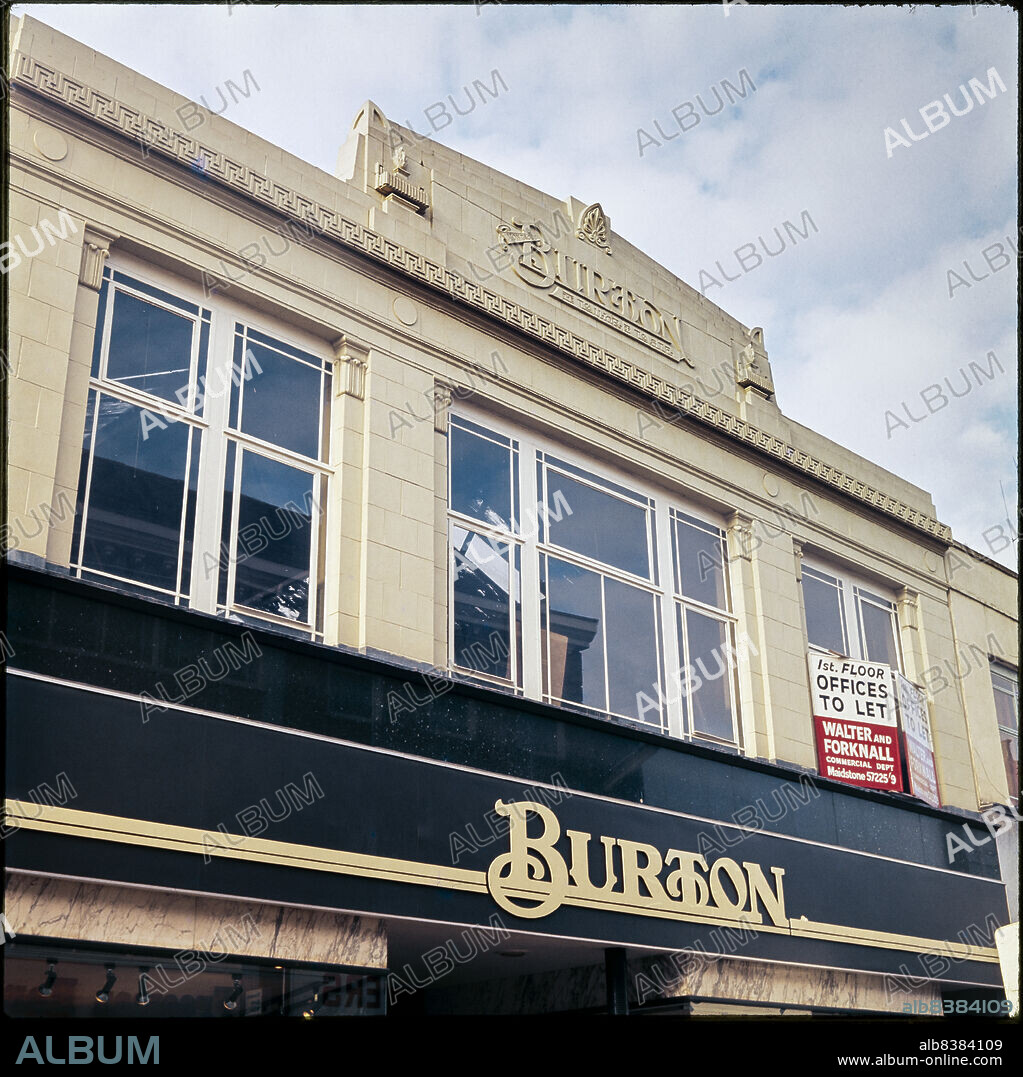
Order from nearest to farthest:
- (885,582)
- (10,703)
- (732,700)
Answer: (10,703), (732,700), (885,582)

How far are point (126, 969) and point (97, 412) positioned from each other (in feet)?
15.9

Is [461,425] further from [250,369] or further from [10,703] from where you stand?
[10,703]

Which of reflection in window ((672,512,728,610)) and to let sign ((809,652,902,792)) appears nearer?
reflection in window ((672,512,728,610))

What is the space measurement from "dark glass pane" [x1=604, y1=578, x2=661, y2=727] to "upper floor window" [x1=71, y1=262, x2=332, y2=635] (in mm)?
3982

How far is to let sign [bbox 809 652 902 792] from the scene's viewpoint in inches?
659

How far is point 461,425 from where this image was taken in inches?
566

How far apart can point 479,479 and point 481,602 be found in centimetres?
150

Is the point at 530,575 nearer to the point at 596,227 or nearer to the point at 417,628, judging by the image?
the point at 417,628

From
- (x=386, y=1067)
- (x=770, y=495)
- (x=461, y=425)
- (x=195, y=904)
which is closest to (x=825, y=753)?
(x=770, y=495)

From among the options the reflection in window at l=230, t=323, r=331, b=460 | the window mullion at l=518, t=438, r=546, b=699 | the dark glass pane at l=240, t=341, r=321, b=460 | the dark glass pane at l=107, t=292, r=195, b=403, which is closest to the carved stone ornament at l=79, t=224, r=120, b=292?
the dark glass pane at l=107, t=292, r=195, b=403

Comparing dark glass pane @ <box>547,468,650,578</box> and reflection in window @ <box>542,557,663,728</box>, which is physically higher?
dark glass pane @ <box>547,468,650,578</box>

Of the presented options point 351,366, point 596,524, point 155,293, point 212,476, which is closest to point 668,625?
point 596,524

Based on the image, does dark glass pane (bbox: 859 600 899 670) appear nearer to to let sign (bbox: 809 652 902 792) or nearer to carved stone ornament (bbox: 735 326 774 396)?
to let sign (bbox: 809 652 902 792)

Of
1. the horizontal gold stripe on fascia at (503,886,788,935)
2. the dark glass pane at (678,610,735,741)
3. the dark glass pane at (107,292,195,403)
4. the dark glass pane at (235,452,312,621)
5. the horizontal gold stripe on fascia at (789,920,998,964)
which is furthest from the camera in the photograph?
the dark glass pane at (678,610,735,741)
